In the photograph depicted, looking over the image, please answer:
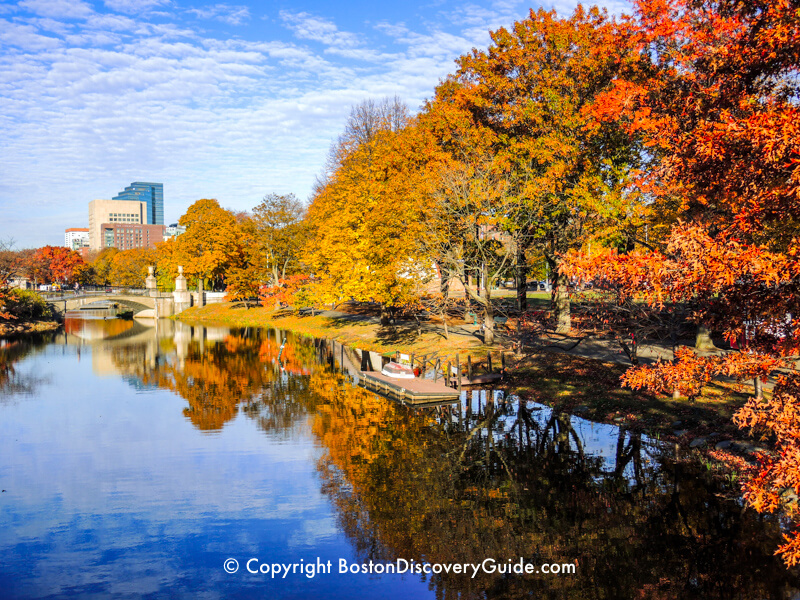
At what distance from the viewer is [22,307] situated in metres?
71.7

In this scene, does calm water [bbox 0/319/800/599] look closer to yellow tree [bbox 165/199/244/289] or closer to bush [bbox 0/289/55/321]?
bush [bbox 0/289/55/321]

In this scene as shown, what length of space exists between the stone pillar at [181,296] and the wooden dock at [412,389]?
58.7 meters

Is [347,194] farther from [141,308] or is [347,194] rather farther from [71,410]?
[141,308]

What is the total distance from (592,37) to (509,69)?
206 inches

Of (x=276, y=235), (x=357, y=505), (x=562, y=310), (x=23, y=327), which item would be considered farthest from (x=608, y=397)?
(x=23, y=327)

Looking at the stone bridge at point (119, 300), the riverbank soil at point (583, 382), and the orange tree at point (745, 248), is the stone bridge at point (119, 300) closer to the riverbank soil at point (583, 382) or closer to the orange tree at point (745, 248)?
the riverbank soil at point (583, 382)

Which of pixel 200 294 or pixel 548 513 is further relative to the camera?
pixel 200 294

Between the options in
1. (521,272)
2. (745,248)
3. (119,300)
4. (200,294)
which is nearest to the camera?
(745,248)

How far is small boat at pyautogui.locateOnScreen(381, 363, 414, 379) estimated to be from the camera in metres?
32.1

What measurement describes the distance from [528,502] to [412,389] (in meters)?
13.0

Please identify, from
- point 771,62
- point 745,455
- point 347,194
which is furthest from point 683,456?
point 347,194

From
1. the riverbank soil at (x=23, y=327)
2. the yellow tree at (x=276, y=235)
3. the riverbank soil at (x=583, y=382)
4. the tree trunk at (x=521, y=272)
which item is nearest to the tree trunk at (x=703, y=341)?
the riverbank soil at (x=583, y=382)

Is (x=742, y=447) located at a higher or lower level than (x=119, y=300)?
lower

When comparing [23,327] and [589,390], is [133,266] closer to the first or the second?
[23,327]
